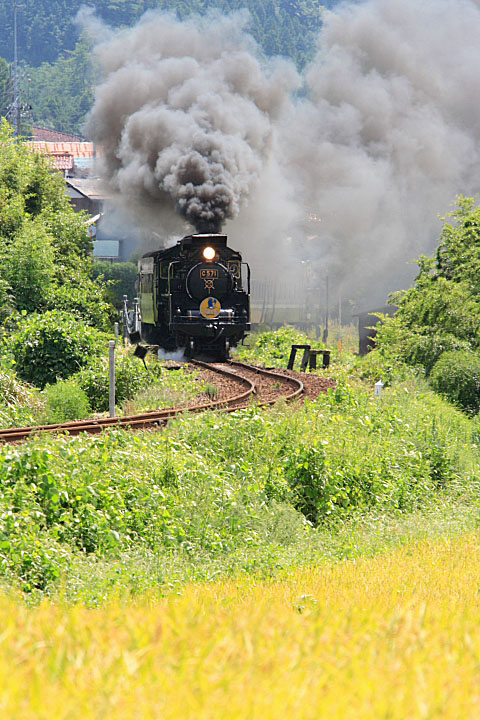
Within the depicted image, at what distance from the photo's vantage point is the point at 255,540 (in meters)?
7.09

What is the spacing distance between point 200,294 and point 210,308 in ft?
1.52

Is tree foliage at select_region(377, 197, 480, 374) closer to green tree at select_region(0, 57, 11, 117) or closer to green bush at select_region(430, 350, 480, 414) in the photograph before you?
green bush at select_region(430, 350, 480, 414)

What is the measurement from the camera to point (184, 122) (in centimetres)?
2747

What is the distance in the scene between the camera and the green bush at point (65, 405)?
40.9ft

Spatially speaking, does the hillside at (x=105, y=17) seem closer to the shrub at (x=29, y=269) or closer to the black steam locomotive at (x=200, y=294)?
the black steam locomotive at (x=200, y=294)

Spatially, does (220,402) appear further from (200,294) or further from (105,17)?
(105,17)

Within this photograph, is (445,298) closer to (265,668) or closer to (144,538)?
(144,538)

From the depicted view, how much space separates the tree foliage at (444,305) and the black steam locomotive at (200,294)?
4144 millimetres

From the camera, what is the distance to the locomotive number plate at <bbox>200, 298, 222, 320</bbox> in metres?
21.5

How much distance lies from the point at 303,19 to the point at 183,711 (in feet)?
520

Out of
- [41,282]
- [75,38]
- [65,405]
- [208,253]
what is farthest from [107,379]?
[75,38]

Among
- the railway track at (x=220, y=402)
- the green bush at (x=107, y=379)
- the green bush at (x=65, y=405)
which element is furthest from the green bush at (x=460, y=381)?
the green bush at (x=65, y=405)

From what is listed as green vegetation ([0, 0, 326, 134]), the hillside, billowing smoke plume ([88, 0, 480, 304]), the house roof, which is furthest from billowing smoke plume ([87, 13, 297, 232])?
the hillside

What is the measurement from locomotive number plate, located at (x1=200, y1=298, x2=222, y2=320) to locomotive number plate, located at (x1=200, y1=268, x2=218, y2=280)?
59 cm
